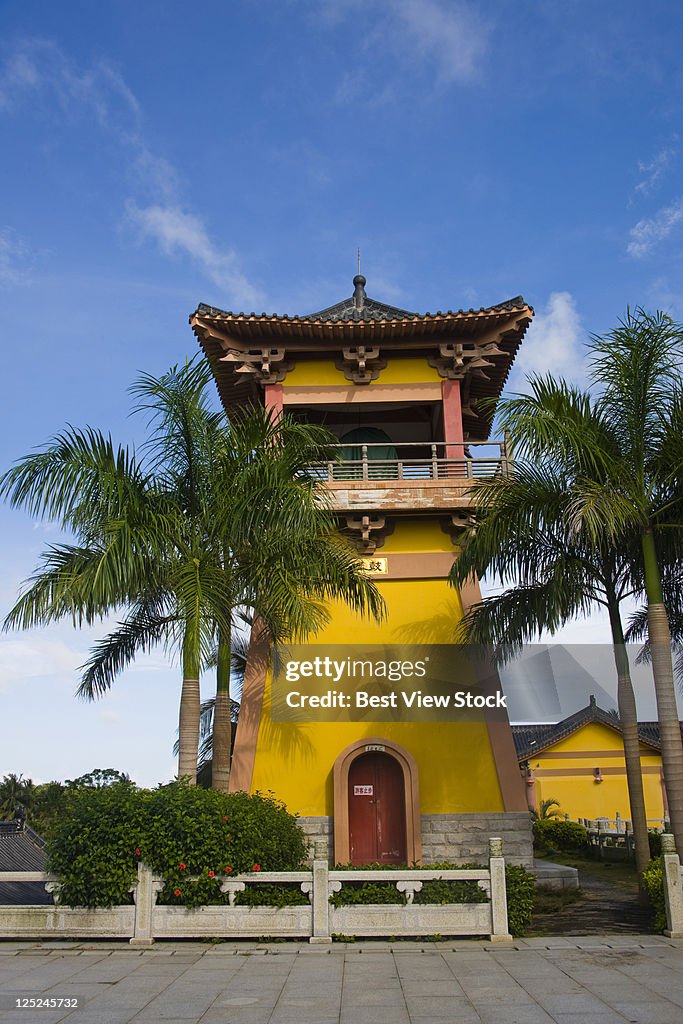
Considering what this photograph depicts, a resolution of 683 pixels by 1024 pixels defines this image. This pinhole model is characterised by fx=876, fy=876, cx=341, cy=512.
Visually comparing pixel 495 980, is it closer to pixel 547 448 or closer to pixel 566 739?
pixel 547 448

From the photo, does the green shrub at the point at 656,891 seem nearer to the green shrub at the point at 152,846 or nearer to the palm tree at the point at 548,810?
the green shrub at the point at 152,846

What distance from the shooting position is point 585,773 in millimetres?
31672

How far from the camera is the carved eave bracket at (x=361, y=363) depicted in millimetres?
18781

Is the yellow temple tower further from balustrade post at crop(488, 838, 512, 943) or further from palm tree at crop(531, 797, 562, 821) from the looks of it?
palm tree at crop(531, 797, 562, 821)

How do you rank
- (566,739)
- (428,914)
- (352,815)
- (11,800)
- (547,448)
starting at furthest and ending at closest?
(566,739) → (11,800) → (352,815) → (547,448) → (428,914)

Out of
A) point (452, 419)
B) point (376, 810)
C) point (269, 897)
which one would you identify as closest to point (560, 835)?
point (376, 810)

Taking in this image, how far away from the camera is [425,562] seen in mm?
17875

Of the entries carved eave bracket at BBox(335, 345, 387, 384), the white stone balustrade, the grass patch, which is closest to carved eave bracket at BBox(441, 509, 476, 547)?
carved eave bracket at BBox(335, 345, 387, 384)

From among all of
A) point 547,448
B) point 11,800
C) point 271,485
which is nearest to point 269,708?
point 271,485

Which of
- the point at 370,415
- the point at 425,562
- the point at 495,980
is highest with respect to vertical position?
the point at 370,415

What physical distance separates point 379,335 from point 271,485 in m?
6.38

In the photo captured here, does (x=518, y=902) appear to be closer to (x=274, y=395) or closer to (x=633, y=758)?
(x=633, y=758)

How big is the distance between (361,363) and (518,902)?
11.2 meters

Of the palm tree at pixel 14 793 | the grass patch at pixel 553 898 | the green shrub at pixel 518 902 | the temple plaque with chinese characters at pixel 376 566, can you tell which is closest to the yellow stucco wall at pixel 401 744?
the temple plaque with chinese characters at pixel 376 566
